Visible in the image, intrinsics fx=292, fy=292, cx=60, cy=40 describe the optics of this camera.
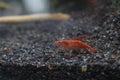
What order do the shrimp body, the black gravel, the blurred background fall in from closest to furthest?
the black gravel → the shrimp body → the blurred background

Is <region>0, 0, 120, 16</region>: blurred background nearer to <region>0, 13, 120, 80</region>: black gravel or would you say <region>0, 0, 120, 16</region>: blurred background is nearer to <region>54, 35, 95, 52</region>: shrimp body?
<region>0, 13, 120, 80</region>: black gravel

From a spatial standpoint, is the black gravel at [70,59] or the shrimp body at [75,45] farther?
the shrimp body at [75,45]

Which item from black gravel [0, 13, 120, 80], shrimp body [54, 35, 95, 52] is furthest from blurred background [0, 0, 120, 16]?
shrimp body [54, 35, 95, 52]

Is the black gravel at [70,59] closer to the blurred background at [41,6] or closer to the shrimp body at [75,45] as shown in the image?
the shrimp body at [75,45]

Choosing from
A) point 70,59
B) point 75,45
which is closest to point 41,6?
point 75,45

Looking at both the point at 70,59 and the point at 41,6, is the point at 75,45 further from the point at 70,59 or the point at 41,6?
the point at 41,6

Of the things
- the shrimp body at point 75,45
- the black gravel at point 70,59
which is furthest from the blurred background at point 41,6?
the shrimp body at point 75,45

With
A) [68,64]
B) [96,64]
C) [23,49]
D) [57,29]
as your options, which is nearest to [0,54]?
[23,49]

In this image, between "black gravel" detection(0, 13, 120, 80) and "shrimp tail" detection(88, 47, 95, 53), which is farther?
"shrimp tail" detection(88, 47, 95, 53)
